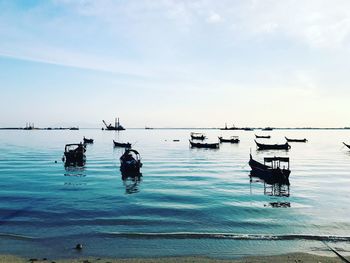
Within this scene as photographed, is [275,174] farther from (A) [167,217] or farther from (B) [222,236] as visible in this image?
(B) [222,236]

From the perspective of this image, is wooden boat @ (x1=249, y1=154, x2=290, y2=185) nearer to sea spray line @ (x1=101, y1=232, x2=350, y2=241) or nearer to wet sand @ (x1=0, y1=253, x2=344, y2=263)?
sea spray line @ (x1=101, y1=232, x2=350, y2=241)

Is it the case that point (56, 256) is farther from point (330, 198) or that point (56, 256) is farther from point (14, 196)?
point (330, 198)

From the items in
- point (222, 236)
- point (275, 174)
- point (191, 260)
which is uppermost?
point (275, 174)

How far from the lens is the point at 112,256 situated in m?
17.4

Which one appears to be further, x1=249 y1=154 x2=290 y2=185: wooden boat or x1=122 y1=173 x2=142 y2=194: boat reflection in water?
x1=249 y1=154 x2=290 y2=185: wooden boat

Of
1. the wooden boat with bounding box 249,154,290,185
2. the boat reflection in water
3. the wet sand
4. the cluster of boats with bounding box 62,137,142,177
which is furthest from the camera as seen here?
the cluster of boats with bounding box 62,137,142,177

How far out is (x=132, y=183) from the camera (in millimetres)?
42875

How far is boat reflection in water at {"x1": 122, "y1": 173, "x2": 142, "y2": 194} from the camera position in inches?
1494

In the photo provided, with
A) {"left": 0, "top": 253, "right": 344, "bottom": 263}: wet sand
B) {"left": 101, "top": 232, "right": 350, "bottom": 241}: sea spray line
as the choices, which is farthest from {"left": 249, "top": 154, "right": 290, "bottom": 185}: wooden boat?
{"left": 0, "top": 253, "right": 344, "bottom": 263}: wet sand

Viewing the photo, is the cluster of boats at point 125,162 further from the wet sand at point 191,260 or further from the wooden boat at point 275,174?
the wet sand at point 191,260

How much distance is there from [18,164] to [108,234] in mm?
46554

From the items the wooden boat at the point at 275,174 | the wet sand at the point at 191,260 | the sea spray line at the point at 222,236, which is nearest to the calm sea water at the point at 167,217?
the sea spray line at the point at 222,236

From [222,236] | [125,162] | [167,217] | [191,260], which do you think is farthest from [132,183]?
[191,260]

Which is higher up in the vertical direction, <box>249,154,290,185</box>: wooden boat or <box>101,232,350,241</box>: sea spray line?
<box>249,154,290,185</box>: wooden boat
